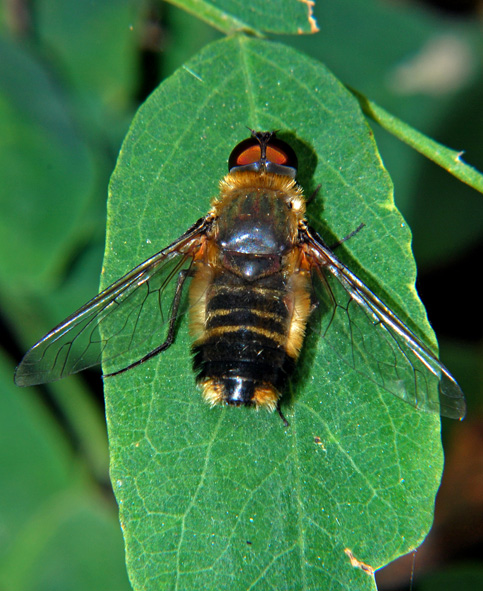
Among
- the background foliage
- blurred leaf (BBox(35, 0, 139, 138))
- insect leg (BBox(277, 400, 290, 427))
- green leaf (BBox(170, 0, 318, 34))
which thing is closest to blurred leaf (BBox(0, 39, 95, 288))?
the background foliage

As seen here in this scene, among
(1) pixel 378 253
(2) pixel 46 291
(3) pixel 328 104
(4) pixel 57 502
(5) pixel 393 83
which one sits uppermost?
(3) pixel 328 104

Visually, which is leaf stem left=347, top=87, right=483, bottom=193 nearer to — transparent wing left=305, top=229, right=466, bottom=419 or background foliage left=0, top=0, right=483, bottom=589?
transparent wing left=305, top=229, right=466, bottom=419

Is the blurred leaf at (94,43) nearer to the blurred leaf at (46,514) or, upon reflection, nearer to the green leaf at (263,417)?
the green leaf at (263,417)

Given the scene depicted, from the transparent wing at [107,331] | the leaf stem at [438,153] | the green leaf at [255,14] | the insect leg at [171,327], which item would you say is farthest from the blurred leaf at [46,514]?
the leaf stem at [438,153]

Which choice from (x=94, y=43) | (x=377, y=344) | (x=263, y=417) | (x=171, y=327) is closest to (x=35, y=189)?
(x=94, y=43)

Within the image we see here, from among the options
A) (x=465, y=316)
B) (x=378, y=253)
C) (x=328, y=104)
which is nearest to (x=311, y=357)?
(x=378, y=253)

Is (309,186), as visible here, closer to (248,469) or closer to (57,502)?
(248,469)
